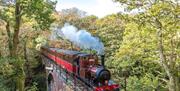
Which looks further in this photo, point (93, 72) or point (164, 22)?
point (93, 72)

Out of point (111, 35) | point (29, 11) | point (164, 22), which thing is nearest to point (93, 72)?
point (164, 22)

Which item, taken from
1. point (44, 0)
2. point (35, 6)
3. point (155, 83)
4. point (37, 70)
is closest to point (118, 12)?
point (44, 0)

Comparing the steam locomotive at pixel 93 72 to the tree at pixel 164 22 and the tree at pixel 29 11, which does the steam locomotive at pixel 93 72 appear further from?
the tree at pixel 29 11

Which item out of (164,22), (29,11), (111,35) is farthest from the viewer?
(111,35)

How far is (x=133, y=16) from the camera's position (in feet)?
49.2

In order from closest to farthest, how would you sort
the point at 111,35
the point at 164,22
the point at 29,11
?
the point at 29,11
the point at 164,22
the point at 111,35

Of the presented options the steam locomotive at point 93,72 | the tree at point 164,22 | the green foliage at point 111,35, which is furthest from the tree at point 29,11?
the green foliage at point 111,35

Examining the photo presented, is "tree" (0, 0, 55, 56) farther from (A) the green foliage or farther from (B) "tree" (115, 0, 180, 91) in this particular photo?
(A) the green foliage

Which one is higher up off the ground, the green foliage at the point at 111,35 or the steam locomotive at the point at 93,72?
the green foliage at the point at 111,35

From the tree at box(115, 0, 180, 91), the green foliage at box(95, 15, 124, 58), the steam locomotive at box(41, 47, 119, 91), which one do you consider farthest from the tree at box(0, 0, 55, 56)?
the green foliage at box(95, 15, 124, 58)

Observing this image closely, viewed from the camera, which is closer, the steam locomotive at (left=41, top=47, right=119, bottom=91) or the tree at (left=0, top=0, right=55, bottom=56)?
the tree at (left=0, top=0, right=55, bottom=56)

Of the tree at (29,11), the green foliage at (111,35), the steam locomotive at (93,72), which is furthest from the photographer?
the green foliage at (111,35)

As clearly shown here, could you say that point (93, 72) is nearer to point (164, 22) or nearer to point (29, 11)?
point (164, 22)

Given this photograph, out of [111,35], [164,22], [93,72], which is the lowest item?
[93,72]
